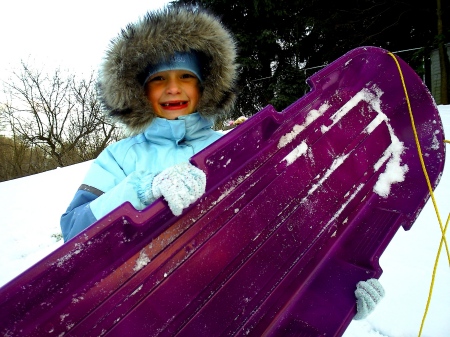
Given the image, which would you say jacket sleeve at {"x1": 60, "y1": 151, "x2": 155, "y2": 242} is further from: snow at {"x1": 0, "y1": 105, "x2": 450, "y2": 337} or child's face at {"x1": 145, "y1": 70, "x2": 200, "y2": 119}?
child's face at {"x1": 145, "y1": 70, "x2": 200, "y2": 119}

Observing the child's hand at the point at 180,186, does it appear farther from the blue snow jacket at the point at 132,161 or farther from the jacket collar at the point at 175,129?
the jacket collar at the point at 175,129

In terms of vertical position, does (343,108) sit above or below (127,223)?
above

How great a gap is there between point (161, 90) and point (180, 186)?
0.82 meters

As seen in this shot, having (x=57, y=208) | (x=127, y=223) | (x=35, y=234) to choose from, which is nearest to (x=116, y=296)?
(x=127, y=223)

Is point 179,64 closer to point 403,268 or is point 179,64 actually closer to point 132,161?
point 132,161

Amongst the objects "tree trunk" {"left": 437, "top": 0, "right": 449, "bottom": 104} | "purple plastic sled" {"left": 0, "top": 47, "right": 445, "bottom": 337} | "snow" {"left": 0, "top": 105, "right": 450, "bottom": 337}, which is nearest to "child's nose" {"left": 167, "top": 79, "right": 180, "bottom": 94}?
"purple plastic sled" {"left": 0, "top": 47, "right": 445, "bottom": 337}

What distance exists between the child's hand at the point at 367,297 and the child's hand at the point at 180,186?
746 millimetres

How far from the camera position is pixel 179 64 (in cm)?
149

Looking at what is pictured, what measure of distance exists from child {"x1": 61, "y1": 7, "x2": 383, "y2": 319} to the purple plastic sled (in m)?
0.27

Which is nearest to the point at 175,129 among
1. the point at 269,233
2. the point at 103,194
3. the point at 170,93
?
the point at 170,93

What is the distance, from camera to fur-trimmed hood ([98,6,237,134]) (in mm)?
1463

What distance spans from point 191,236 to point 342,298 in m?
0.65

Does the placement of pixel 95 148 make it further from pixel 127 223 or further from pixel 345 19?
pixel 127 223

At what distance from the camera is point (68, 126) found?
20.6 meters
